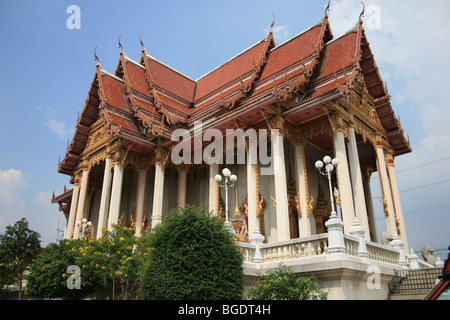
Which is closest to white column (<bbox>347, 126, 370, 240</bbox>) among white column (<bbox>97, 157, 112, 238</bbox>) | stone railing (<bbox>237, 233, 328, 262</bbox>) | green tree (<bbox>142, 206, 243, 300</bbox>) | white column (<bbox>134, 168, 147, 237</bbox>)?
stone railing (<bbox>237, 233, 328, 262</bbox>)

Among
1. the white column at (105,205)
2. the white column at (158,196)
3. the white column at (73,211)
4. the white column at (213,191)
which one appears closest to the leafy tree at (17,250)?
the white column at (73,211)

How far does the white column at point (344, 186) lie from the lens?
10391mm

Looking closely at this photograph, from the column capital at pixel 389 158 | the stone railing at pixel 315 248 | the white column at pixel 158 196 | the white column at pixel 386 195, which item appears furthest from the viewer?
the column capital at pixel 389 158

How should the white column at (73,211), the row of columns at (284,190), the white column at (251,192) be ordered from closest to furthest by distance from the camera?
the row of columns at (284,190) → the white column at (251,192) → the white column at (73,211)

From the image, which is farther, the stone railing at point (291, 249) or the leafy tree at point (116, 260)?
the leafy tree at point (116, 260)

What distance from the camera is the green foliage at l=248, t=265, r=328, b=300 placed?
676cm

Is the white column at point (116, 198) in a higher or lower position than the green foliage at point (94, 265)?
higher

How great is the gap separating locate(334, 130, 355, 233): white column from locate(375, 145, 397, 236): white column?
3.61 m

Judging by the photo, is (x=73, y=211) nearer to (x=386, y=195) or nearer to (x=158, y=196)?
(x=158, y=196)

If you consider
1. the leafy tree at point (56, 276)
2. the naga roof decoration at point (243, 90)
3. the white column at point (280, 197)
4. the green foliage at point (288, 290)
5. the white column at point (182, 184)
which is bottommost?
the green foliage at point (288, 290)

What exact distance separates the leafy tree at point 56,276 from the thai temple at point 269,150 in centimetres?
289

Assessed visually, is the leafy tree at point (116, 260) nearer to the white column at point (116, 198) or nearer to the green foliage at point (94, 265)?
the green foliage at point (94, 265)

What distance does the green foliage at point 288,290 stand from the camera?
6757 mm
